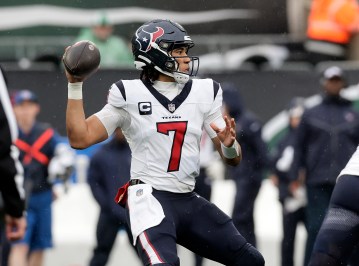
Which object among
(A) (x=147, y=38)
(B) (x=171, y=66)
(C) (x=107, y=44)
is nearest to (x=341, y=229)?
(B) (x=171, y=66)

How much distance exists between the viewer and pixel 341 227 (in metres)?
6.79

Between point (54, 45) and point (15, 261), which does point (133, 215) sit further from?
point (54, 45)

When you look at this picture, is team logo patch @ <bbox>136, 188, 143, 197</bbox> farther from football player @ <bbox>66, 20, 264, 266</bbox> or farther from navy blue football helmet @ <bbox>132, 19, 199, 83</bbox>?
navy blue football helmet @ <bbox>132, 19, 199, 83</bbox>

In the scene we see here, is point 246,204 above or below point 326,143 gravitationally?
below

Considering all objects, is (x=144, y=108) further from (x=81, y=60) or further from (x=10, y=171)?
(x=10, y=171)

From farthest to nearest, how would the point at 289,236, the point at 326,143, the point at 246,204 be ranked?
the point at 246,204, the point at 289,236, the point at 326,143

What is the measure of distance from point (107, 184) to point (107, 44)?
380 centimetres

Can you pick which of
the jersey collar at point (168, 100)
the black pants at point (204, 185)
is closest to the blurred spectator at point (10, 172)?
the jersey collar at point (168, 100)

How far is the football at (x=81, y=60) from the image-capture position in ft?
21.9

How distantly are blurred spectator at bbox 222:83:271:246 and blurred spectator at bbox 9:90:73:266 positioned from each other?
5.35ft

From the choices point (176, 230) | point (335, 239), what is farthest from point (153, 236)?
point (335, 239)

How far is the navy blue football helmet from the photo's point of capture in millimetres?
6984

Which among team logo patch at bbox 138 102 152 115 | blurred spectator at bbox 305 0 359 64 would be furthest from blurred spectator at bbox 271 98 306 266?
team logo patch at bbox 138 102 152 115

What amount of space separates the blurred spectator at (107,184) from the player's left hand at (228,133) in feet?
12.1
